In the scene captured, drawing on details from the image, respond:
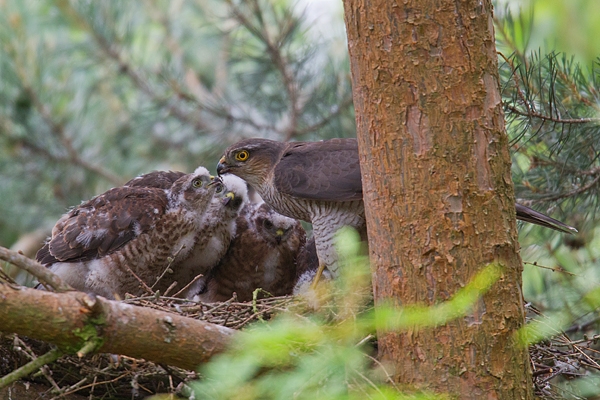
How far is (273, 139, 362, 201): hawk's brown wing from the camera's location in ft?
13.8

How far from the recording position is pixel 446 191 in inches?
112

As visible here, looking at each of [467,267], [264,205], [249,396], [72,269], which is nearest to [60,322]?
[249,396]

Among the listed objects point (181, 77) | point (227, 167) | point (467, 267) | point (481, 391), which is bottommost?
point (481, 391)

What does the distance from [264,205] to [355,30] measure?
7.98ft

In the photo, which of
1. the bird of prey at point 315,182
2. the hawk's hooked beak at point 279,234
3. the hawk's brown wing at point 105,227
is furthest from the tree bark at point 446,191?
the hawk's hooked beak at point 279,234

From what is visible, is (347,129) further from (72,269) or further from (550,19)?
(550,19)

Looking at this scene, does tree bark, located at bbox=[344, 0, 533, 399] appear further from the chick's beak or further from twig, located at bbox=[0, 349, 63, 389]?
the chick's beak

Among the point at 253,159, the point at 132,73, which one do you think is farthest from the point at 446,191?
the point at 132,73

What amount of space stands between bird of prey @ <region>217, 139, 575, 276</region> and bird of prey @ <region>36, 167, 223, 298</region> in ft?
1.69

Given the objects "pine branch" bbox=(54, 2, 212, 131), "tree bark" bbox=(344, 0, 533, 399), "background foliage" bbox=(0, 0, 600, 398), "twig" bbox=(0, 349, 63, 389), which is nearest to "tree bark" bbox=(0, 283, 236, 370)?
"twig" bbox=(0, 349, 63, 389)

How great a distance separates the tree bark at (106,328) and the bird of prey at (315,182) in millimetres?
1578

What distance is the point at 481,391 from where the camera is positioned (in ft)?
9.04

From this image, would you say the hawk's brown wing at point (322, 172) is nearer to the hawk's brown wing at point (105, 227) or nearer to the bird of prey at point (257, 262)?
the bird of prey at point (257, 262)

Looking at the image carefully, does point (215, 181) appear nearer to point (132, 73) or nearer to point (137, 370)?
point (137, 370)
